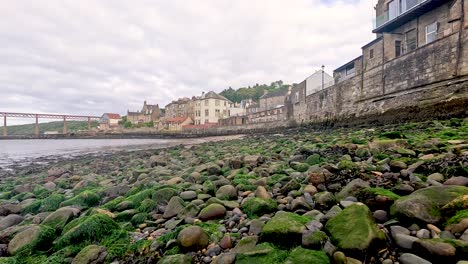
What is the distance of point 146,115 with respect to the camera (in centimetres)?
9506

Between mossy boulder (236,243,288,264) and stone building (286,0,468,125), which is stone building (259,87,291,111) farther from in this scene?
mossy boulder (236,243,288,264)

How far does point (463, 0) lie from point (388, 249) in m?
18.9

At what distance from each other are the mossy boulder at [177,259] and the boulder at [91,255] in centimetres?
82

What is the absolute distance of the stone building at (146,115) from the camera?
3617 inches

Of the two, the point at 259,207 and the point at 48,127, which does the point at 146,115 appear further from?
the point at 259,207

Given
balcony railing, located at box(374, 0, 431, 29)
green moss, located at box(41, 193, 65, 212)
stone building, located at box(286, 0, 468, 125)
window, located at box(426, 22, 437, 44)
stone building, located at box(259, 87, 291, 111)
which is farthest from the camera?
stone building, located at box(259, 87, 291, 111)

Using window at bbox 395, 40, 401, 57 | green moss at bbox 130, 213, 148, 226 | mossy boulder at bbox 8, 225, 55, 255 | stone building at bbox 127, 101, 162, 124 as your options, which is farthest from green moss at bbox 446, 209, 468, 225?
stone building at bbox 127, 101, 162, 124

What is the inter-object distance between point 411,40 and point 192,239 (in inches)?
937

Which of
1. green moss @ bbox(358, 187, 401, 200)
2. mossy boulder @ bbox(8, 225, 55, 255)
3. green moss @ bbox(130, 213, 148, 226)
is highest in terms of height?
green moss @ bbox(358, 187, 401, 200)

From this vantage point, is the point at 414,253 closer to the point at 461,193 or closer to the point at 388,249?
the point at 388,249

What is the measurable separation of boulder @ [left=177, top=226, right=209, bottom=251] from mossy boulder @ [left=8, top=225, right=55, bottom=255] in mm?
2008

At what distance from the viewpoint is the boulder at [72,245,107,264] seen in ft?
9.42

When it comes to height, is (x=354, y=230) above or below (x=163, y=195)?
above

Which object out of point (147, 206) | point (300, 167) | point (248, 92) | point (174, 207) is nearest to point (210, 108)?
point (248, 92)
